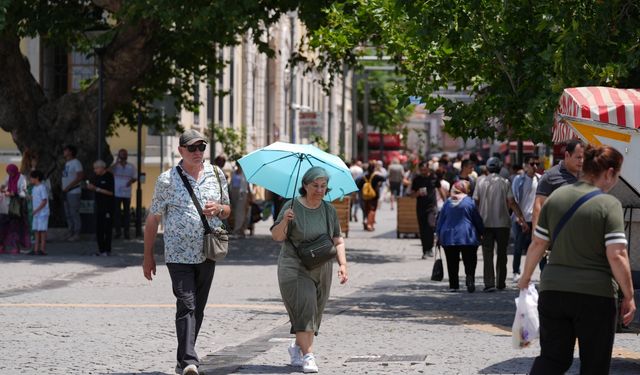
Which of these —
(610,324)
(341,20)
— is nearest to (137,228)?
(341,20)

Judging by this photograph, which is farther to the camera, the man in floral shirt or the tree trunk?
the tree trunk

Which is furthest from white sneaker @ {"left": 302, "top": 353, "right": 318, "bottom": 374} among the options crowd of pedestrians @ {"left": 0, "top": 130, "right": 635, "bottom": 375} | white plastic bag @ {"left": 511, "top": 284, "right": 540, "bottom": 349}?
white plastic bag @ {"left": 511, "top": 284, "right": 540, "bottom": 349}

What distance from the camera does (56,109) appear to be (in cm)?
2867

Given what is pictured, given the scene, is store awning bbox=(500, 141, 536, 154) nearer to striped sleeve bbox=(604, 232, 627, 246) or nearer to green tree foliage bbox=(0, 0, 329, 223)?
green tree foliage bbox=(0, 0, 329, 223)

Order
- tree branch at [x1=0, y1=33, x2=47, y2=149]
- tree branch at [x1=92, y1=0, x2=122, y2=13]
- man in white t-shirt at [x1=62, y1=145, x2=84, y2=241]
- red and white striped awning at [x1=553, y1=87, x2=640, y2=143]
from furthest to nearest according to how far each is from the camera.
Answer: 1. tree branch at [x1=0, y1=33, x2=47, y2=149]
2. man in white t-shirt at [x1=62, y1=145, x2=84, y2=241]
3. tree branch at [x1=92, y1=0, x2=122, y2=13]
4. red and white striped awning at [x1=553, y1=87, x2=640, y2=143]

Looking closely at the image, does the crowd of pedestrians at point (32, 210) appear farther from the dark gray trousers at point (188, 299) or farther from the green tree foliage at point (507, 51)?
the dark gray trousers at point (188, 299)

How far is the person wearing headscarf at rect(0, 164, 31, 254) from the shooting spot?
942 inches

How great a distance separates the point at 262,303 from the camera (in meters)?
16.2

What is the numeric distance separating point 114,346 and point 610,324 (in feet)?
17.2

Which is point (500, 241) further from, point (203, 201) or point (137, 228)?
point (137, 228)

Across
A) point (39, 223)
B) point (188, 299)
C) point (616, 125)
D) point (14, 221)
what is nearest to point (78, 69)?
point (14, 221)

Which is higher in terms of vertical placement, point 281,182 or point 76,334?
point 281,182

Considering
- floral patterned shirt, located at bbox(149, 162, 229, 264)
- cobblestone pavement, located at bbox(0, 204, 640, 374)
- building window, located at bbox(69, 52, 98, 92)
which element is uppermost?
building window, located at bbox(69, 52, 98, 92)

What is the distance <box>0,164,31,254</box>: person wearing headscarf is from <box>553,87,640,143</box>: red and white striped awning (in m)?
14.2
